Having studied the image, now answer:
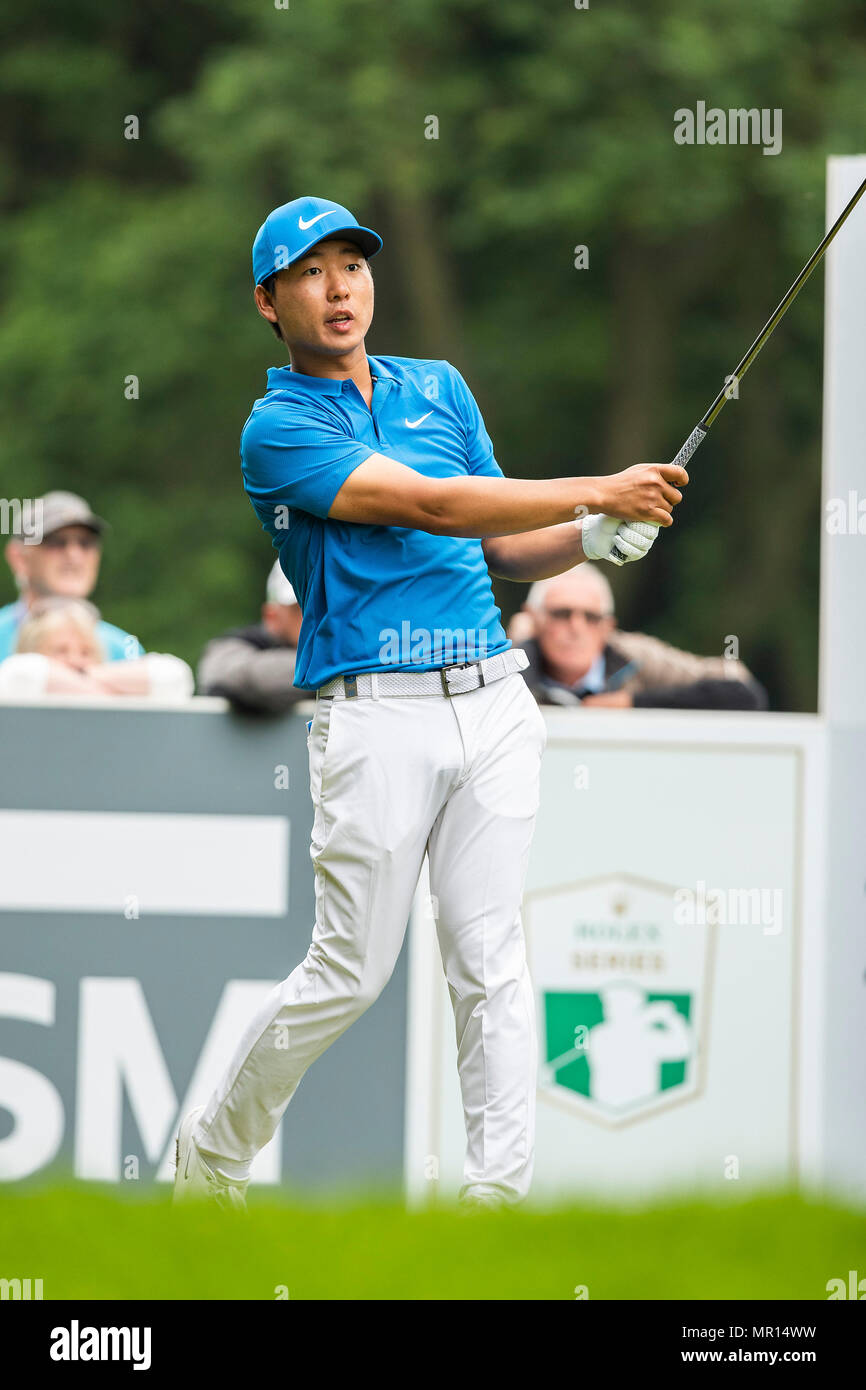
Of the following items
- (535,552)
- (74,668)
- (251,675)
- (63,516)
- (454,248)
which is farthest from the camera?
(454,248)

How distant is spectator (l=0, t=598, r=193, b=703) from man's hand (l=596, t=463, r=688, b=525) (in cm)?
228

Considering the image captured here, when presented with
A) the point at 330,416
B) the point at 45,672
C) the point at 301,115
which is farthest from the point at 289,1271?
the point at 301,115

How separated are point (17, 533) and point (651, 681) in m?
2.70

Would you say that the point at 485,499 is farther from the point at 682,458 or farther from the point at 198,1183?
the point at 198,1183

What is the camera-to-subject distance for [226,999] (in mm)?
5938

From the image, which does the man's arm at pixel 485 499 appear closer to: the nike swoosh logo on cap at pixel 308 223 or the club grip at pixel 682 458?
the club grip at pixel 682 458

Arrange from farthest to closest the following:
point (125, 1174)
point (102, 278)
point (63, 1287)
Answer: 1. point (102, 278)
2. point (125, 1174)
3. point (63, 1287)

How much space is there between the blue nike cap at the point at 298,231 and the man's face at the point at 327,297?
0.03 metres

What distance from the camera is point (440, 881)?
4309mm

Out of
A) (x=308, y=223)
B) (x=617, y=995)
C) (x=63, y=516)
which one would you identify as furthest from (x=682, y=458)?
(x=63, y=516)

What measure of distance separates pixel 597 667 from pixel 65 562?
2.07m

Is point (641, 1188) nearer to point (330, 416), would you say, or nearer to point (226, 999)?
point (226, 999)

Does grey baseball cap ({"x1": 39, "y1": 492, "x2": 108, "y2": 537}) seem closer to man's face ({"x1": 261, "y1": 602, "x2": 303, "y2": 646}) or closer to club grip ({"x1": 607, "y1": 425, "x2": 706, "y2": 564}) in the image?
man's face ({"x1": 261, "y1": 602, "x2": 303, "y2": 646})

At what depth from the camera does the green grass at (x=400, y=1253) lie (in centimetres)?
393
